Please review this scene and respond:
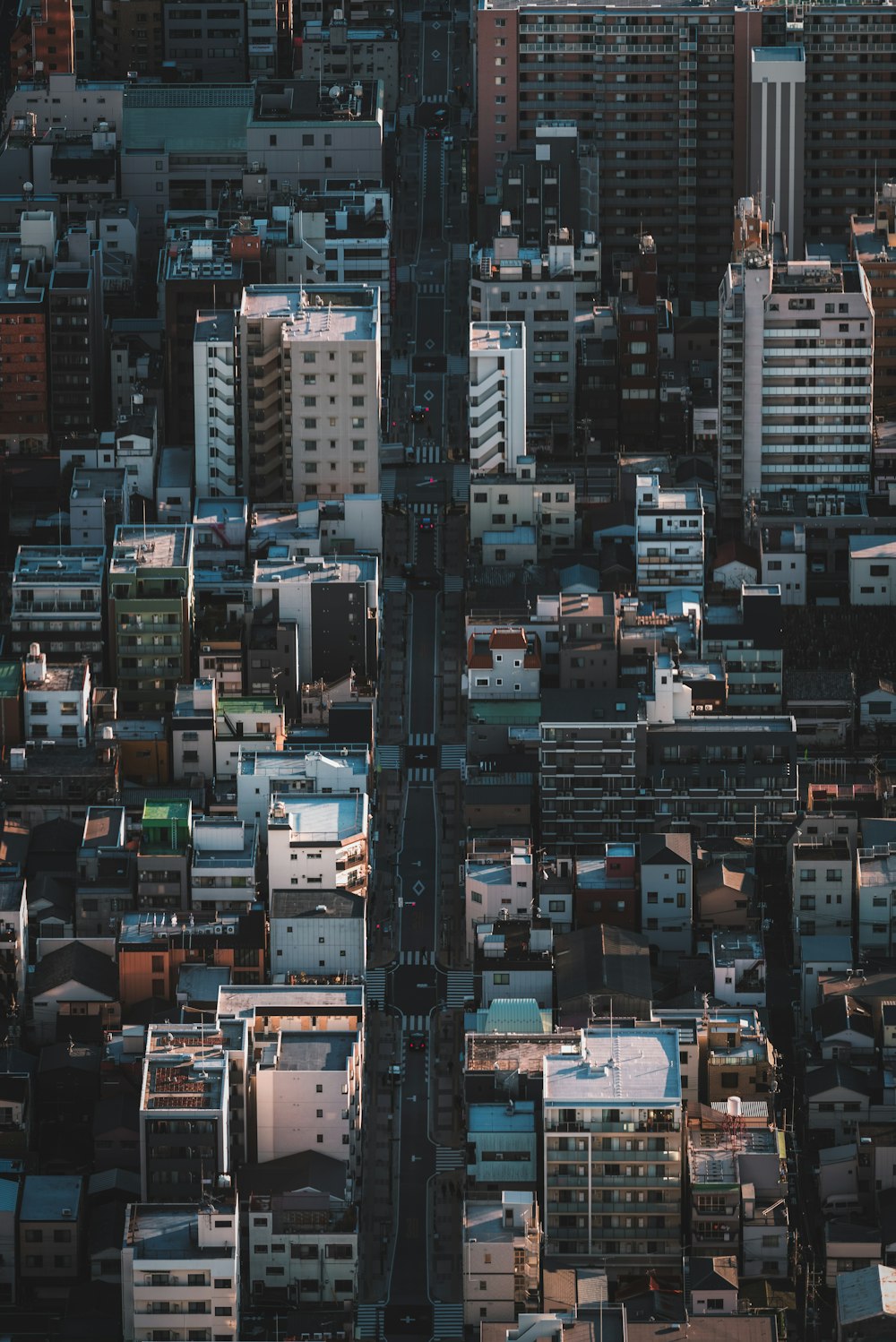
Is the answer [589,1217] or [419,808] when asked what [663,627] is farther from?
[589,1217]

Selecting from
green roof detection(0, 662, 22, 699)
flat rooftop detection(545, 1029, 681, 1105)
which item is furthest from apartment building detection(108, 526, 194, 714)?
flat rooftop detection(545, 1029, 681, 1105)

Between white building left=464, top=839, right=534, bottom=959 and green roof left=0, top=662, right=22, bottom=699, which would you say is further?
green roof left=0, top=662, right=22, bottom=699

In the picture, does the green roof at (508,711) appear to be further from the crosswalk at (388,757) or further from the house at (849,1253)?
the house at (849,1253)

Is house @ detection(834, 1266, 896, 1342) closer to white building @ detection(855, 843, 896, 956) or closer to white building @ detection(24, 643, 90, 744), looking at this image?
white building @ detection(855, 843, 896, 956)

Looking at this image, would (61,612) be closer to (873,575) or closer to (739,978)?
(873,575)

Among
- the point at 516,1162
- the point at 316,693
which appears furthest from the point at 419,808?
the point at 516,1162
